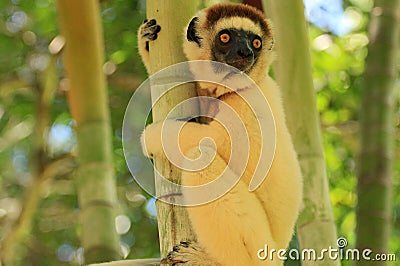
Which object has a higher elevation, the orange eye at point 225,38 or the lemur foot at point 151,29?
the orange eye at point 225,38

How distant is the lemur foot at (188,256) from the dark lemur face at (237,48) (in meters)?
1.00

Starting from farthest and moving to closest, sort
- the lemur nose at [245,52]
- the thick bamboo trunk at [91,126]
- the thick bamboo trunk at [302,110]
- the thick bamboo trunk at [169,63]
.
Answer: the thick bamboo trunk at [91,126]
the lemur nose at [245,52]
the thick bamboo trunk at [302,110]
the thick bamboo trunk at [169,63]

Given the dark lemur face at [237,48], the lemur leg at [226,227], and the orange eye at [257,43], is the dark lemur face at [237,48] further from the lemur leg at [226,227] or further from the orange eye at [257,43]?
the lemur leg at [226,227]

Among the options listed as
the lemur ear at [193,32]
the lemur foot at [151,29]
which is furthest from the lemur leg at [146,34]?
the lemur ear at [193,32]

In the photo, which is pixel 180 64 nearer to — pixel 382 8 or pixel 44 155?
pixel 382 8

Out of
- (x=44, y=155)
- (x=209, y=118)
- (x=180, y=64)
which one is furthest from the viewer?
(x=44, y=155)

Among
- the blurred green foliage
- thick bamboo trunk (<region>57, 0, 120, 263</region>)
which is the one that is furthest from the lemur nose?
the blurred green foliage

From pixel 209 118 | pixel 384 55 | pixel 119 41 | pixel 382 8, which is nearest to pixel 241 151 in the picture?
pixel 209 118

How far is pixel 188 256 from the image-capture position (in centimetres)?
242

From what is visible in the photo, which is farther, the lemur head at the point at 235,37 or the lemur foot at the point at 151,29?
the lemur head at the point at 235,37

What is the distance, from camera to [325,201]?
2945 mm

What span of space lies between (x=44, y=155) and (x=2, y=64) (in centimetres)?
87

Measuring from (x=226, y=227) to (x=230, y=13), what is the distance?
44.0 inches

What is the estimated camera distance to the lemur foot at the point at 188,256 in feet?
7.26
